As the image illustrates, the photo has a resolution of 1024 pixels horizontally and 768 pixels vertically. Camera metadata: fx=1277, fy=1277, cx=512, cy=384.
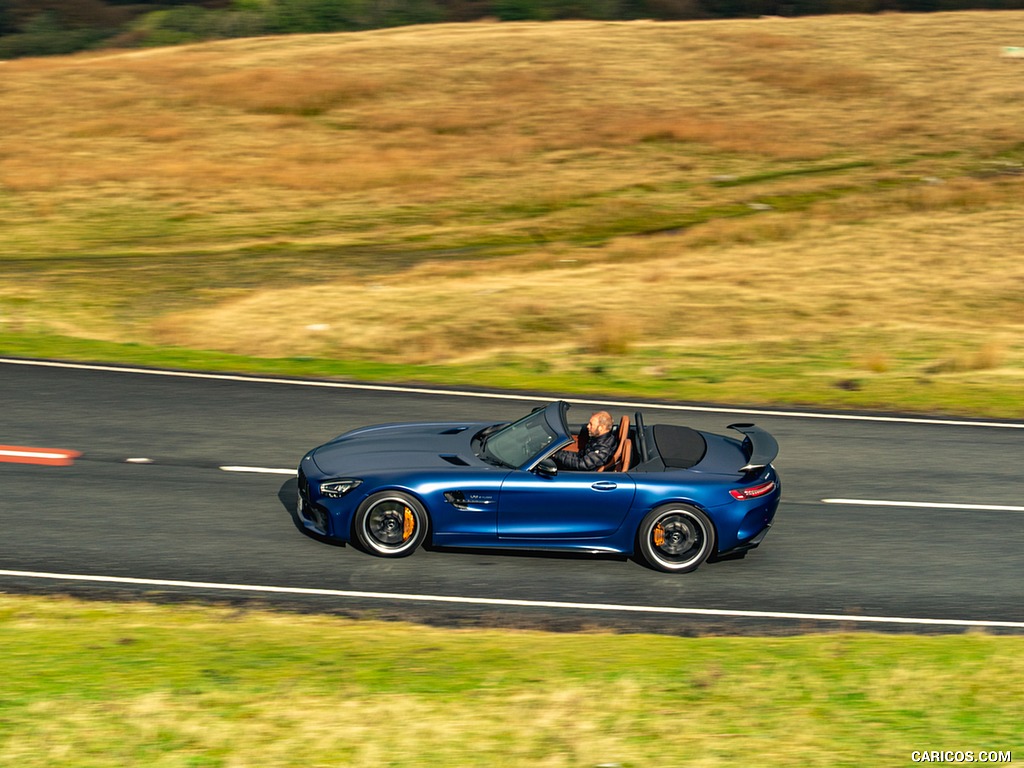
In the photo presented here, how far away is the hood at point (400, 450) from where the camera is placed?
11.6 m

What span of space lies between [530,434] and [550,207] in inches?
896

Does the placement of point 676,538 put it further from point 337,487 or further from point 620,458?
point 337,487

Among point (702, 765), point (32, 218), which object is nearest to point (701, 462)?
point (702, 765)

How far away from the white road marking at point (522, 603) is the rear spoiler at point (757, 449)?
4.70 feet

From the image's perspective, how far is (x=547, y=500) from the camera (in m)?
11.4

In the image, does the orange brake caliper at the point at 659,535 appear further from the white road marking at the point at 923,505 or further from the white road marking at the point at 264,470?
the white road marking at the point at 264,470

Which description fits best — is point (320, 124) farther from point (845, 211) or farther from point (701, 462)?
point (701, 462)

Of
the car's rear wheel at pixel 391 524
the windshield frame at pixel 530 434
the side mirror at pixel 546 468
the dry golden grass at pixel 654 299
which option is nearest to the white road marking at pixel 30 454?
the car's rear wheel at pixel 391 524

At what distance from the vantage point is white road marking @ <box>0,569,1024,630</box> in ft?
35.2

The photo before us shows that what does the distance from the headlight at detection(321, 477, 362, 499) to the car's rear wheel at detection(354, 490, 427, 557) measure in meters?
0.20

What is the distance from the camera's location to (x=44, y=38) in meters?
71.6

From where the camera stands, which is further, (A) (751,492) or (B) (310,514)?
(B) (310,514)

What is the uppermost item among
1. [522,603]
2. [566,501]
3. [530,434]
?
[530,434]

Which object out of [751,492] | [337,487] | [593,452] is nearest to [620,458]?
[593,452]
